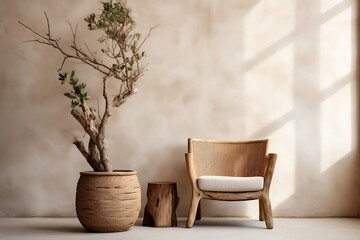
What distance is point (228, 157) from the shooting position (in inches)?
197

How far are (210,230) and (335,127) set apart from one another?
1.74 m

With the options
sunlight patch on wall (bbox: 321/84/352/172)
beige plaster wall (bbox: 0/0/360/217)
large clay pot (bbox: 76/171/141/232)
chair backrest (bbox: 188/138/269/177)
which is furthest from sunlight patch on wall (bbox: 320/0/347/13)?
large clay pot (bbox: 76/171/141/232)

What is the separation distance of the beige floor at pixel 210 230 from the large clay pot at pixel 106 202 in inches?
3.3

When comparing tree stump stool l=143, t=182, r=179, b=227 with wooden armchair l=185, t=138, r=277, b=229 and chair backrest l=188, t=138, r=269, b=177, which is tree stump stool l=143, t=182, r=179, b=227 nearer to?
wooden armchair l=185, t=138, r=277, b=229

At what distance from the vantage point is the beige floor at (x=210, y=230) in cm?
397

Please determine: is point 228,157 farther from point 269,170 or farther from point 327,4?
point 327,4

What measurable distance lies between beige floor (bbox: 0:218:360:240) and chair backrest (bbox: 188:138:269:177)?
45 centimetres

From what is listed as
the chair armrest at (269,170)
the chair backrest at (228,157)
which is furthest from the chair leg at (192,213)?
the chair armrest at (269,170)

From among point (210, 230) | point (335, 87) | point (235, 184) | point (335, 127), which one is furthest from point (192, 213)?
point (335, 87)

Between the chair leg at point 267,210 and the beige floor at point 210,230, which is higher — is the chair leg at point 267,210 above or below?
above

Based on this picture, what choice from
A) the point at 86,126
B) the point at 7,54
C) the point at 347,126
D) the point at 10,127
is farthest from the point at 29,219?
the point at 347,126

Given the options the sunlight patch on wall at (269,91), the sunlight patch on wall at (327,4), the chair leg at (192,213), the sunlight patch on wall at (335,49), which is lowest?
the chair leg at (192,213)

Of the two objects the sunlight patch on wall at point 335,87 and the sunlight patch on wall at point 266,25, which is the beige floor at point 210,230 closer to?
the sunlight patch on wall at point 335,87

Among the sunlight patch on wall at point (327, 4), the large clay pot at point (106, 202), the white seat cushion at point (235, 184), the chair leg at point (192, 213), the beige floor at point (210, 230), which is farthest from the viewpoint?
the sunlight patch on wall at point (327, 4)
